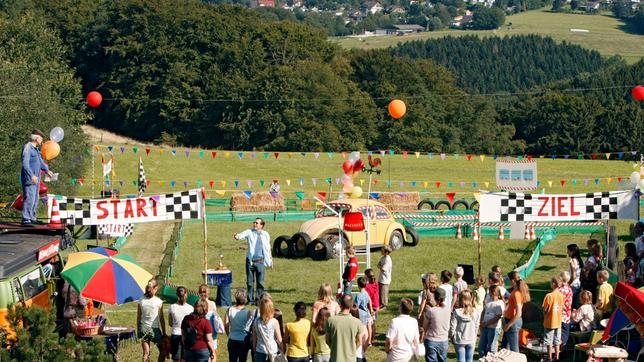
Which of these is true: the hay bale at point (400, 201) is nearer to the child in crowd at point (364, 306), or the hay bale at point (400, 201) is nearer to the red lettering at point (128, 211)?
the red lettering at point (128, 211)

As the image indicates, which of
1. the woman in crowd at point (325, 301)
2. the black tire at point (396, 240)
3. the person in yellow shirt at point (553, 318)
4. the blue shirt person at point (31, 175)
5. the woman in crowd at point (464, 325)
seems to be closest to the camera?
the woman in crowd at point (325, 301)

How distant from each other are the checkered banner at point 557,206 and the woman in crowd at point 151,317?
24.6 feet

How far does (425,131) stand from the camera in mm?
90812

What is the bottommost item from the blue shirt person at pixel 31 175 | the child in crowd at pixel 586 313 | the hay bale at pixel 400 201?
the child in crowd at pixel 586 313

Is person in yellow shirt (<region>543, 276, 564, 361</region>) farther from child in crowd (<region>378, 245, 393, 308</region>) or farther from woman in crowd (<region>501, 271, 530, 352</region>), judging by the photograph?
child in crowd (<region>378, 245, 393, 308</region>)

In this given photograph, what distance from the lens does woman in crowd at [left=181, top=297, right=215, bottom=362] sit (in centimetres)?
1411

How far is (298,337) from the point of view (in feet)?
45.1

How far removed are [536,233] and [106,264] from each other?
61.3ft

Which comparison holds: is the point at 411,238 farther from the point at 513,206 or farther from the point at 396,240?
the point at 513,206

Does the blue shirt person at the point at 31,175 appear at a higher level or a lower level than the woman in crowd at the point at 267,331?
higher

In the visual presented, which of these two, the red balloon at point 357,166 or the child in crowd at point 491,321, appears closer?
the child in crowd at point 491,321

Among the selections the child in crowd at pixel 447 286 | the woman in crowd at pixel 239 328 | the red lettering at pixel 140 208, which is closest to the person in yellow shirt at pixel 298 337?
the woman in crowd at pixel 239 328

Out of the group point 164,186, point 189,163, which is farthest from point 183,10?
point 164,186

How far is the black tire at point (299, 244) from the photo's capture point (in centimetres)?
2720
